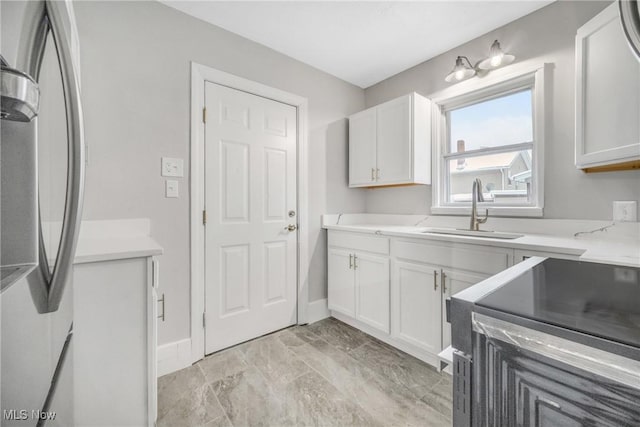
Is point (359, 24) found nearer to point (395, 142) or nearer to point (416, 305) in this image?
point (395, 142)

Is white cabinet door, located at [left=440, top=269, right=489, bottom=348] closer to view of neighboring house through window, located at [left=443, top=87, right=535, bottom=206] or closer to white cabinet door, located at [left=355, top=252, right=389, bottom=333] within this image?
→ white cabinet door, located at [left=355, top=252, right=389, bottom=333]

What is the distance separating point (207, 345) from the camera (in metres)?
1.92

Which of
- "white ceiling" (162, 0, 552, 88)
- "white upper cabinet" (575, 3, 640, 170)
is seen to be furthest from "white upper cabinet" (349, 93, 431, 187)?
"white upper cabinet" (575, 3, 640, 170)

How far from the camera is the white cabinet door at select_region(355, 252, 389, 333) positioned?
2.04m

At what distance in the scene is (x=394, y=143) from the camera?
7.93 ft

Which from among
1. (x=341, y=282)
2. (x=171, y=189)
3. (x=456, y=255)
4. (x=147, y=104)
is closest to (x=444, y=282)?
(x=456, y=255)

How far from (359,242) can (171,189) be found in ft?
4.91

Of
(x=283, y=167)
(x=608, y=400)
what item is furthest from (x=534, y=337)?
(x=283, y=167)

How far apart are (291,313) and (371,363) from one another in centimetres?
85

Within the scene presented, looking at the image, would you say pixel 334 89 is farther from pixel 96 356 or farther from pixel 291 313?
pixel 96 356

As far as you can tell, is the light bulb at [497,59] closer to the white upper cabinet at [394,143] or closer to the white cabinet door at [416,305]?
the white upper cabinet at [394,143]
